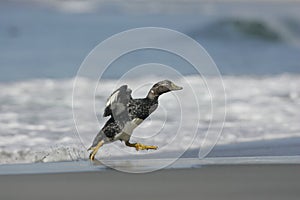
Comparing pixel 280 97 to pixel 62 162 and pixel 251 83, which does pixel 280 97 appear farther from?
pixel 62 162

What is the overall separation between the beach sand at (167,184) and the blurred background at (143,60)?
0.59m

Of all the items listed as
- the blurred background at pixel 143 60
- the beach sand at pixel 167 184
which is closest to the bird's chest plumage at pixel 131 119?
the beach sand at pixel 167 184

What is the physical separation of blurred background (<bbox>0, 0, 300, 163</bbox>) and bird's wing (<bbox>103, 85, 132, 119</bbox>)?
997 mm

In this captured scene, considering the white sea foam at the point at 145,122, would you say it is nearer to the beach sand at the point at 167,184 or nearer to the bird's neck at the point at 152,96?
the beach sand at the point at 167,184

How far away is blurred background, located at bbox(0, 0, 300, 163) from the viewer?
6.59 meters

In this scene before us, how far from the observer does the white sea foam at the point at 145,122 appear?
20.1 ft

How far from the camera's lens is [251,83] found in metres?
9.67

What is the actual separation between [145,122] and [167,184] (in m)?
1.74

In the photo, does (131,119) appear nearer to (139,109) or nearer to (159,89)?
(139,109)

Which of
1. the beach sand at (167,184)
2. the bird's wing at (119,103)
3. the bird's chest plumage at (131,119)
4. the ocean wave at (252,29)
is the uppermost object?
the ocean wave at (252,29)

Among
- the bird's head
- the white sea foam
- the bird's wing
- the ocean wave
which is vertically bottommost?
the bird's wing

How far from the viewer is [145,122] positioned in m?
6.71

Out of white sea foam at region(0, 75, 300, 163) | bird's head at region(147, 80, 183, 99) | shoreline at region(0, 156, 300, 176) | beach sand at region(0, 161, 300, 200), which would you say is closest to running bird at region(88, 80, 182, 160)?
bird's head at region(147, 80, 183, 99)

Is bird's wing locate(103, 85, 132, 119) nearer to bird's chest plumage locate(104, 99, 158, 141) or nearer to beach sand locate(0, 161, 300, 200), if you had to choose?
bird's chest plumage locate(104, 99, 158, 141)
